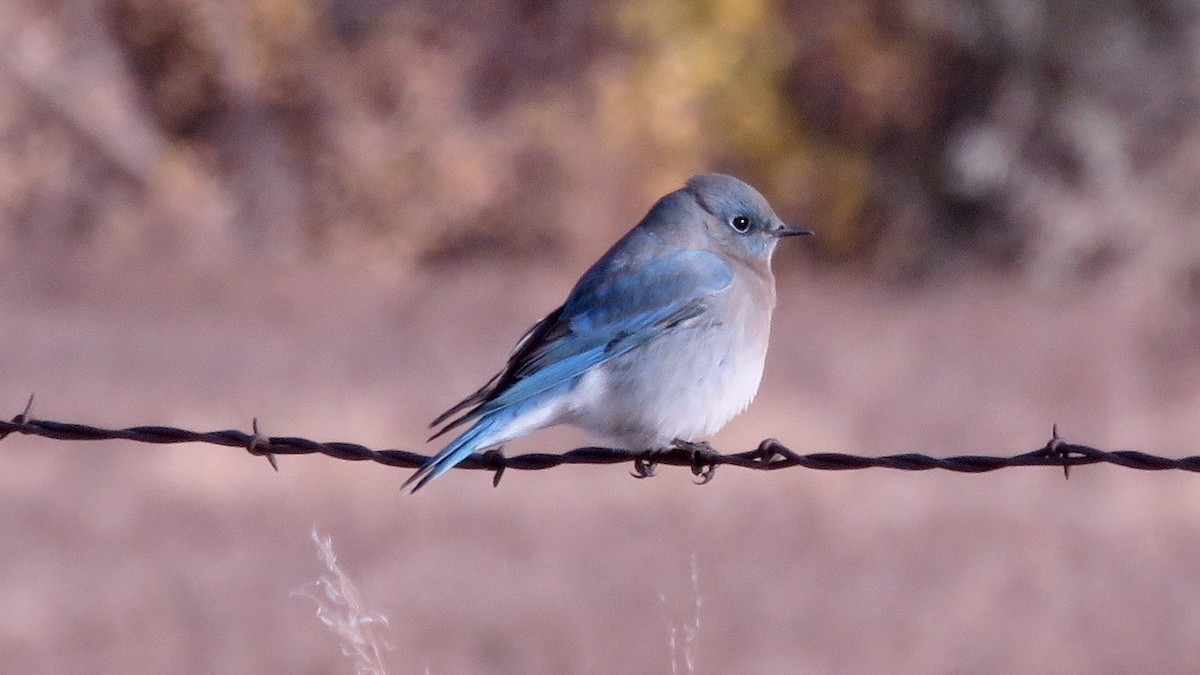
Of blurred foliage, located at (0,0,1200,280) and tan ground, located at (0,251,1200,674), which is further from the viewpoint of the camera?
blurred foliage, located at (0,0,1200,280)

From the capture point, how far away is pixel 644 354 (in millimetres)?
5348

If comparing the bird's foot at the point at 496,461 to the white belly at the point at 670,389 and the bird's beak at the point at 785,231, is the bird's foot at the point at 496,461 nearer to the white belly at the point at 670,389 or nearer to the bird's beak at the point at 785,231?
the white belly at the point at 670,389

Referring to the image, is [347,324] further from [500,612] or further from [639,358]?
[639,358]

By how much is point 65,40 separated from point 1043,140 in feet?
37.8

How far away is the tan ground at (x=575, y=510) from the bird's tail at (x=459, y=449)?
8.61 ft

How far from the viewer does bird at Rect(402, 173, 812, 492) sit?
5.21 m

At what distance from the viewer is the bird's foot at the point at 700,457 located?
204 inches

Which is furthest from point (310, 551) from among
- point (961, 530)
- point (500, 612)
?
point (961, 530)

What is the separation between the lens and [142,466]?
12828mm

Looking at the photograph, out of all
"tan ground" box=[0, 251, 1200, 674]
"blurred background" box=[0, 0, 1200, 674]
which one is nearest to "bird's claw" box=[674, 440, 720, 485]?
"tan ground" box=[0, 251, 1200, 674]

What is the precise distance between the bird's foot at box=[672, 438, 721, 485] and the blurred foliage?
1531cm

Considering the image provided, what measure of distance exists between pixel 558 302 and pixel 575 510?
699cm

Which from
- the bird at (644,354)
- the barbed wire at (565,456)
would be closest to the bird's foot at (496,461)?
the barbed wire at (565,456)

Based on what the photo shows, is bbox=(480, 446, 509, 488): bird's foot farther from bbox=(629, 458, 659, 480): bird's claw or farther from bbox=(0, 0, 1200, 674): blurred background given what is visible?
bbox=(0, 0, 1200, 674): blurred background
